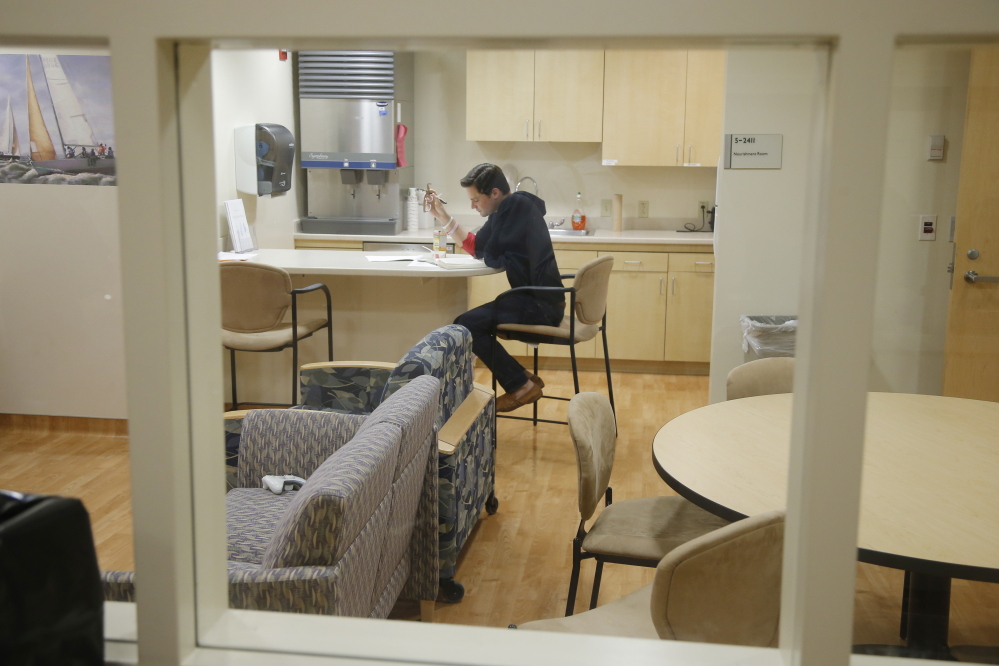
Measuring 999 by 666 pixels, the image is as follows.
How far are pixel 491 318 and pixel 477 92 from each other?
227 cm

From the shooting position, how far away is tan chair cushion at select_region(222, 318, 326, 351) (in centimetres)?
359

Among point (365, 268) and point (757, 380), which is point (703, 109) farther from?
point (757, 380)

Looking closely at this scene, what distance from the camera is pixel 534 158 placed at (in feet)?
20.5

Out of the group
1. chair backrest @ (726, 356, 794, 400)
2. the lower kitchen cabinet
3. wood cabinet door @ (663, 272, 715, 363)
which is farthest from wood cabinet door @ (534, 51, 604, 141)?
chair backrest @ (726, 356, 794, 400)

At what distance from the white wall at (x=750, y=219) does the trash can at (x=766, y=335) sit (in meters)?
0.03

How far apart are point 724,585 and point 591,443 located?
673mm

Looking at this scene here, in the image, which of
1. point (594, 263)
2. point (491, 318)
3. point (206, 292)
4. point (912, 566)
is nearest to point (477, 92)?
point (594, 263)

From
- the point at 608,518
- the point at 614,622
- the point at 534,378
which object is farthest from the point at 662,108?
the point at 614,622

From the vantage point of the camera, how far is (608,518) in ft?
7.54

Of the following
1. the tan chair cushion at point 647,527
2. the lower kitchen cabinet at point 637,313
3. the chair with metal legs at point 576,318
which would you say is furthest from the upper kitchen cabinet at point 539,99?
the tan chair cushion at point 647,527

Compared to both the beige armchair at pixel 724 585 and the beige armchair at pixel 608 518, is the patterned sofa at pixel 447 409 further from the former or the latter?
the beige armchair at pixel 724 585

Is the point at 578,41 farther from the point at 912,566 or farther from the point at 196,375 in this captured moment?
the point at 912,566

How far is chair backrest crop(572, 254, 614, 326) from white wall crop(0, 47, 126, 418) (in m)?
2.20

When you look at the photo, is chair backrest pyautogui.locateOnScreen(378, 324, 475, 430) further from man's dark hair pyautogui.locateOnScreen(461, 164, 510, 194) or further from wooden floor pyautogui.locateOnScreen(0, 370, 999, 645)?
man's dark hair pyautogui.locateOnScreen(461, 164, 510, 194)
